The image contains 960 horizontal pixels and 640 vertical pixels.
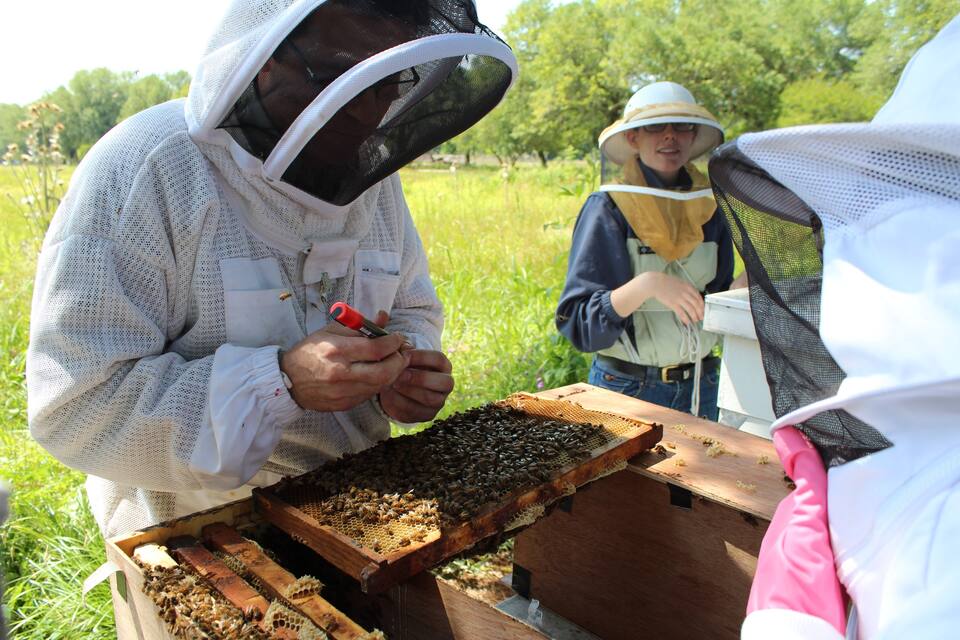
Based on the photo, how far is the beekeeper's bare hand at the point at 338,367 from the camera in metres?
1.54

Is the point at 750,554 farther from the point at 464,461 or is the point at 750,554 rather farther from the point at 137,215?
the point at 137,215

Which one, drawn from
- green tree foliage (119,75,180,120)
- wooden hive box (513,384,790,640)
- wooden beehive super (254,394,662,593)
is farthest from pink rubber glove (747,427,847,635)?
green tree foliage (119,75,180,120)

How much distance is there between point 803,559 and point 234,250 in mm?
1396

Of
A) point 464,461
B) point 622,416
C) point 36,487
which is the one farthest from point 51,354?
point 36,487

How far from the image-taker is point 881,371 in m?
0.92

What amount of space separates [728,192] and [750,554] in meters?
0.91

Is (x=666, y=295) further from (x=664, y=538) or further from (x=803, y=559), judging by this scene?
(x=803, y=559)

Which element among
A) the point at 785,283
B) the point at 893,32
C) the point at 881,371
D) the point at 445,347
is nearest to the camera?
the point at 881,371

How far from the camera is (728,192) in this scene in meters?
1.35

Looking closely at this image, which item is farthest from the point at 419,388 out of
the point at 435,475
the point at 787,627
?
the point at 787,627

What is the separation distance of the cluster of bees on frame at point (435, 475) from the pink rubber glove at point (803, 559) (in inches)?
20.5

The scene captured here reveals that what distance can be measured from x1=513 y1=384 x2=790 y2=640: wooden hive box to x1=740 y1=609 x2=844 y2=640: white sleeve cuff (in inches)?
21.2

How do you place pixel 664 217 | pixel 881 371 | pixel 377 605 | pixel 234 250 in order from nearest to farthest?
pixel 881 371
pixel 377 605
pixel 234 250
pixel 664 217

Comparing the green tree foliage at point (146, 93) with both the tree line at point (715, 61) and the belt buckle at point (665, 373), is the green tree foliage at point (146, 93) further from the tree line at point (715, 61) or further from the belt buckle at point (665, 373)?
the tree line at point (715, 61)
